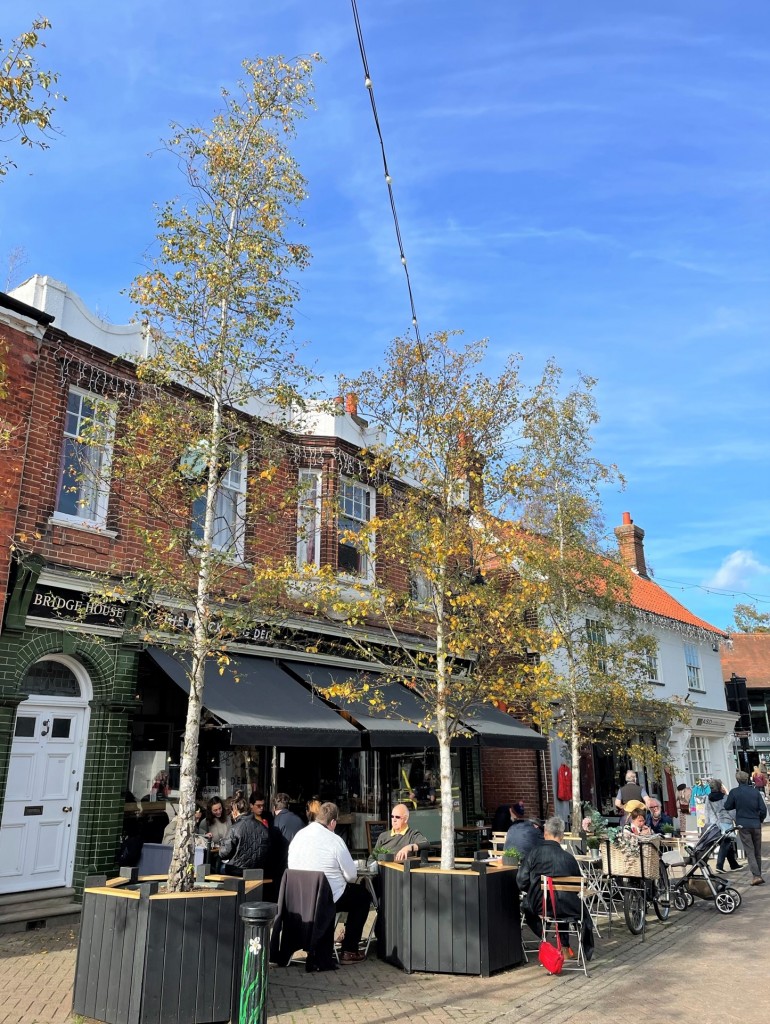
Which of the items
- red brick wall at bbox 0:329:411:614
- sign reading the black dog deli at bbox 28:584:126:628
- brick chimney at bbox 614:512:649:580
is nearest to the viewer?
red brick wall at bbox 0:329:411:614

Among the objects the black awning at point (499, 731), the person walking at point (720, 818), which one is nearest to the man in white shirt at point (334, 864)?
the black awning at point (499, 731)

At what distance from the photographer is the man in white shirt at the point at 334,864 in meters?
7.47

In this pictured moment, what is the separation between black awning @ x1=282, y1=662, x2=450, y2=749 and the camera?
12.0 meters

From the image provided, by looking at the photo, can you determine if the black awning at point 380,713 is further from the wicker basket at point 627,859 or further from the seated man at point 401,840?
the wicker basket at point 627,859

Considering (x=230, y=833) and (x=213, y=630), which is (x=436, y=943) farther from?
(x=213, y=630)


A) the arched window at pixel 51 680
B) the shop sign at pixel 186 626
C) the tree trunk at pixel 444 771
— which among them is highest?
the shop sign at pixel 186 626

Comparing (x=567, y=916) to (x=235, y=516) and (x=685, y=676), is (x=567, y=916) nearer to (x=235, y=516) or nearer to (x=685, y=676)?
(x=235, y=516)

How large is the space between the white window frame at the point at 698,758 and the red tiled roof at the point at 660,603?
385 cm

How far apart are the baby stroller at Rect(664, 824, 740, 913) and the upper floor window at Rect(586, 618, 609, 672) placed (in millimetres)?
4009

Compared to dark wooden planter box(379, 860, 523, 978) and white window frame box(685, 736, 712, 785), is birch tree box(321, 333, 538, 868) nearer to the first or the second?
dark wooden planter box(379, 860, 523, 978)

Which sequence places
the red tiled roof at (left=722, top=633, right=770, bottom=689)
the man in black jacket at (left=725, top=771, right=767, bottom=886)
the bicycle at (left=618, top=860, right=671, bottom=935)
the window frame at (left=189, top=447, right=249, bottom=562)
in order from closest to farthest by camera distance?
the window frame at (left=189, top=447, right=249, bottom=562) < the bicycle at (left=618, top=860, right=671, bottom=935) < the man in black jacket at (left=725, top=771, right=767, bottom=886) < the red tiled roof at (left=722, top=633, right=770, bottom=689)

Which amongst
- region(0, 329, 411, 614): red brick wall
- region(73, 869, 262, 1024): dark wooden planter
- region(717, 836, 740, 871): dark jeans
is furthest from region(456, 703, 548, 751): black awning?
region(73, 869, 262, 1024): dark wooden planter

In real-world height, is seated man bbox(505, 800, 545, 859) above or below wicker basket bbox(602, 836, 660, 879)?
above

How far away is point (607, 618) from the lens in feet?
50.1
